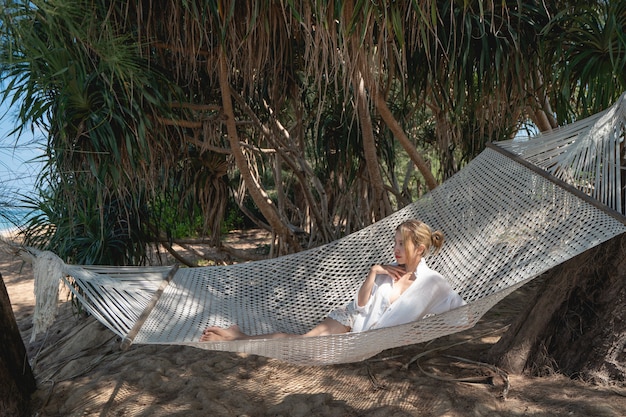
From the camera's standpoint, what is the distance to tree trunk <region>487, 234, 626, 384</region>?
6.61 feet

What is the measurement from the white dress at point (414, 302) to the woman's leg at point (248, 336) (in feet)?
0.23

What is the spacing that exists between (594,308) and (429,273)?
1.87 feet

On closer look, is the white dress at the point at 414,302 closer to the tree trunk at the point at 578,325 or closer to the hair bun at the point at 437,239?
the hair bun at the point at 437,239

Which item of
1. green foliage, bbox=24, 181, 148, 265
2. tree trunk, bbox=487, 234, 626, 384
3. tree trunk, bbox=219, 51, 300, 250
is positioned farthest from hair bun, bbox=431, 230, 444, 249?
green foliage, bbox=24, 181, 148, 265

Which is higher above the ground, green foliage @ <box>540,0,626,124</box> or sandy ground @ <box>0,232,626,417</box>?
green foliage @ <box>540,0,626,124</box>

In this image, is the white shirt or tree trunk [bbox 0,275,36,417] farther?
tree trunk [bbox 0,275,36,417]

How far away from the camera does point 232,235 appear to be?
8008mm

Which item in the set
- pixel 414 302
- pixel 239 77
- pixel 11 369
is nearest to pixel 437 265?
pixel 414 302

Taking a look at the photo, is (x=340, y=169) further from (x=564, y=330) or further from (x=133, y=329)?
(x=133, y=329)

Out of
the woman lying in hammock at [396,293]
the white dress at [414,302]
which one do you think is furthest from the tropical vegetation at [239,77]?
the white dress at [414,302]

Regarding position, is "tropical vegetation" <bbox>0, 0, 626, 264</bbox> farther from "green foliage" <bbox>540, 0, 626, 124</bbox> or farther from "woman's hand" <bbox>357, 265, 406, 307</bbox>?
"woman's hand" <bbox>357, 265, 406, 307</bbox>

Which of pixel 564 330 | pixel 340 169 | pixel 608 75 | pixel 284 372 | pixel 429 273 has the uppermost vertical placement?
pixel 608 75

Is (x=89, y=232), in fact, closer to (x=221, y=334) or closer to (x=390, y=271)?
(x=221, y=334)

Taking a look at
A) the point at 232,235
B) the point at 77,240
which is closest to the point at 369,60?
the point at 77,240
